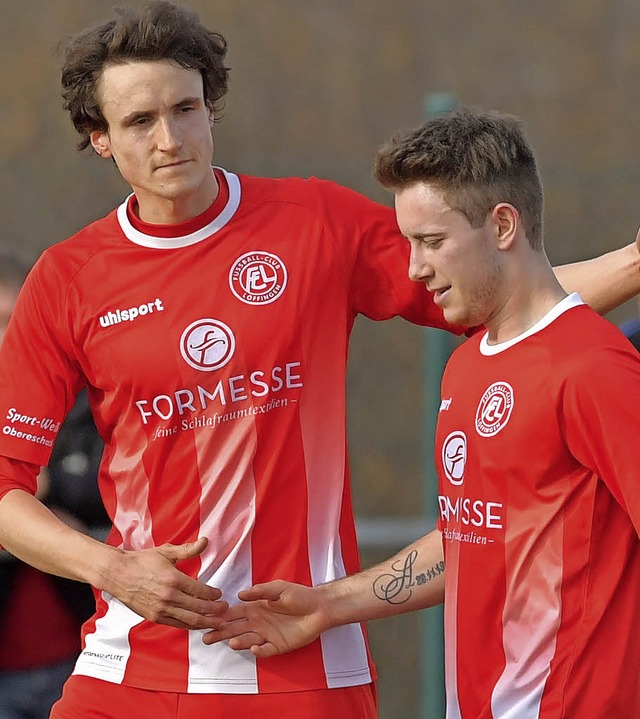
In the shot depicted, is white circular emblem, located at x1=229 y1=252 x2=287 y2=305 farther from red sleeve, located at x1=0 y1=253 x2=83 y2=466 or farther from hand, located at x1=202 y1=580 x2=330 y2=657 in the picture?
hand, located at x1=202 y1=580 x2=330 y2=657

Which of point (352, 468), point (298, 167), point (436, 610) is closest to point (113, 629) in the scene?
point (436, 610)

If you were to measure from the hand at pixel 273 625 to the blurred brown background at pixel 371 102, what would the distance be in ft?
10.7

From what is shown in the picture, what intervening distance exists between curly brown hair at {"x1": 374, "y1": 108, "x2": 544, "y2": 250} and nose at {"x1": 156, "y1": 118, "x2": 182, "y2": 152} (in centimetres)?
44

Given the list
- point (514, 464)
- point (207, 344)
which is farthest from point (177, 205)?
point (514, 464)

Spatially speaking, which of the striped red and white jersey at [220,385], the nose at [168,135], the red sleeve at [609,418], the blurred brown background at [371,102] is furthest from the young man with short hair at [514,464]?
the blurred brown background at [371,102]

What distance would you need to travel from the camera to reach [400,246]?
10.5 feet

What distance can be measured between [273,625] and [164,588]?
0.26 m

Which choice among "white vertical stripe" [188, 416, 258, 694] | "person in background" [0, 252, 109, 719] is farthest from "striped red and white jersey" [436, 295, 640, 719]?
"person in background" [0, 252, 109, 719]

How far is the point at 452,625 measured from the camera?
9.32 feet

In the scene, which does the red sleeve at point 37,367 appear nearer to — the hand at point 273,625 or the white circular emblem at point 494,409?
the hand at point 273,625

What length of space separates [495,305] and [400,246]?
1.58 ft

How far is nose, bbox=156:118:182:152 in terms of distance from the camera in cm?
307

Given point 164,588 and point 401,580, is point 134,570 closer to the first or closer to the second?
point 164,588

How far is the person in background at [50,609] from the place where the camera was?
169 inches
